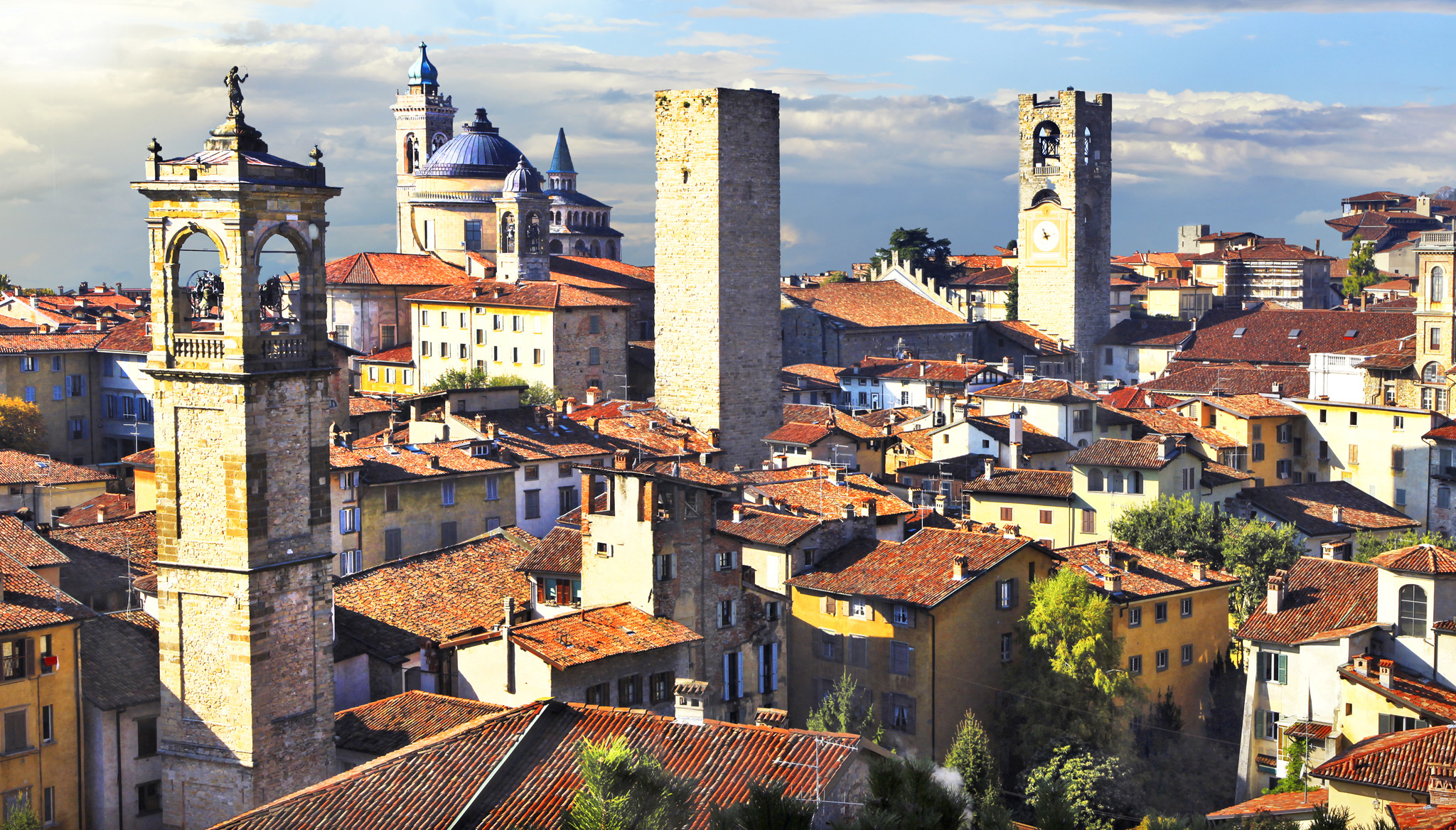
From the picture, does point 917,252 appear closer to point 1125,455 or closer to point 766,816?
point 1125,455

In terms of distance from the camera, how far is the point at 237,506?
1952 centimetres

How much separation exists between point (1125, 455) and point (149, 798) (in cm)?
2306

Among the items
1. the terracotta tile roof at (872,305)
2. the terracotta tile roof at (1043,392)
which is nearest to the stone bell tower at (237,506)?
the terracotta tile roof at (1043,392)

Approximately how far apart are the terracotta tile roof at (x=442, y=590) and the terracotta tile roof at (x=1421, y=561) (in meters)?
12.9

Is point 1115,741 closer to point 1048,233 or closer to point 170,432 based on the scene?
point 170,432

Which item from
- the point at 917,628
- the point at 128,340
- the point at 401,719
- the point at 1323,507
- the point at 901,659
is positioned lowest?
the point at 901,659

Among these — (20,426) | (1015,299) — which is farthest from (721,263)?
(1015,299)

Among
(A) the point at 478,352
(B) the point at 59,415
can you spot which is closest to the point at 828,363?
(A) the point at 478,352

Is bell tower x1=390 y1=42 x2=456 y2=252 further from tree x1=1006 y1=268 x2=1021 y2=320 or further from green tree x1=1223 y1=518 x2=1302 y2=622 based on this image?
green tree x1=1223 y1=518 x2=1302 y2=622

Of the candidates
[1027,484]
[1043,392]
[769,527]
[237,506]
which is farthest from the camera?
[1043,392]

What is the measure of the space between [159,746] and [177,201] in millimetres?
5998

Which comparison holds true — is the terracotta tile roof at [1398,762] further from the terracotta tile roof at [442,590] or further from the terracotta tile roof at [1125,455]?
the terracotta tile roof at [1125,455]

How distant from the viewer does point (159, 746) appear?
66.2ft

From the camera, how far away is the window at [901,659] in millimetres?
28672
